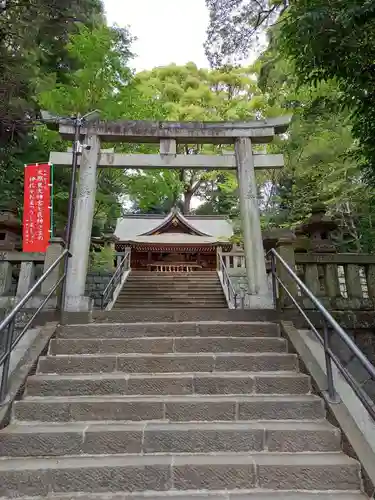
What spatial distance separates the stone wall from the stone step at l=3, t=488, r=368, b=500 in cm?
971

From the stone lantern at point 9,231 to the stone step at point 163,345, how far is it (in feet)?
11.5

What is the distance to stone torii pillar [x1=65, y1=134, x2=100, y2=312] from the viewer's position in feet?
16.4

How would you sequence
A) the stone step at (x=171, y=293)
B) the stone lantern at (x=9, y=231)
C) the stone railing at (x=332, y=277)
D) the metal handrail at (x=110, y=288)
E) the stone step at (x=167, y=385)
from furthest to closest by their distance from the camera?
the stone step at (x=171, y=293)
the metal handrail at (x=110, y=288)
the stone lantern at (x=9, y=231)
the stone railing at (x=332, y=277)
the stone step at (x=167, y=385)

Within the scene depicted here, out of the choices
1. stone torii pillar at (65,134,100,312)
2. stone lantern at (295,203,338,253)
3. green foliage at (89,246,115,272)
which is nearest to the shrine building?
green foliage at (89,246,115,272)

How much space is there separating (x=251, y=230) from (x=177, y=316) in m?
2.06

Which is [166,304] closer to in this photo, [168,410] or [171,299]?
[171,299]

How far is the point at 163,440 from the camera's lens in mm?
2463

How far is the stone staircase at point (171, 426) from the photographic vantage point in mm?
2150

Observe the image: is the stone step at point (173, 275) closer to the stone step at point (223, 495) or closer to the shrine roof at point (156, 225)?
the shrine roof at point (156, 225)

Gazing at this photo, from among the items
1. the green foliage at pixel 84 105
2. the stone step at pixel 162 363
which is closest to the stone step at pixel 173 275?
the green foliage at pixel 84 105

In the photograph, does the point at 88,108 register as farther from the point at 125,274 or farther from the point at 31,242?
the point at 125,274

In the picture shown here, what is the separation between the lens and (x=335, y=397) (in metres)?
2.73

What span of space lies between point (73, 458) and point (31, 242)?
465 centimetres

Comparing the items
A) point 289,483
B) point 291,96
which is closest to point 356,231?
point 291,96
